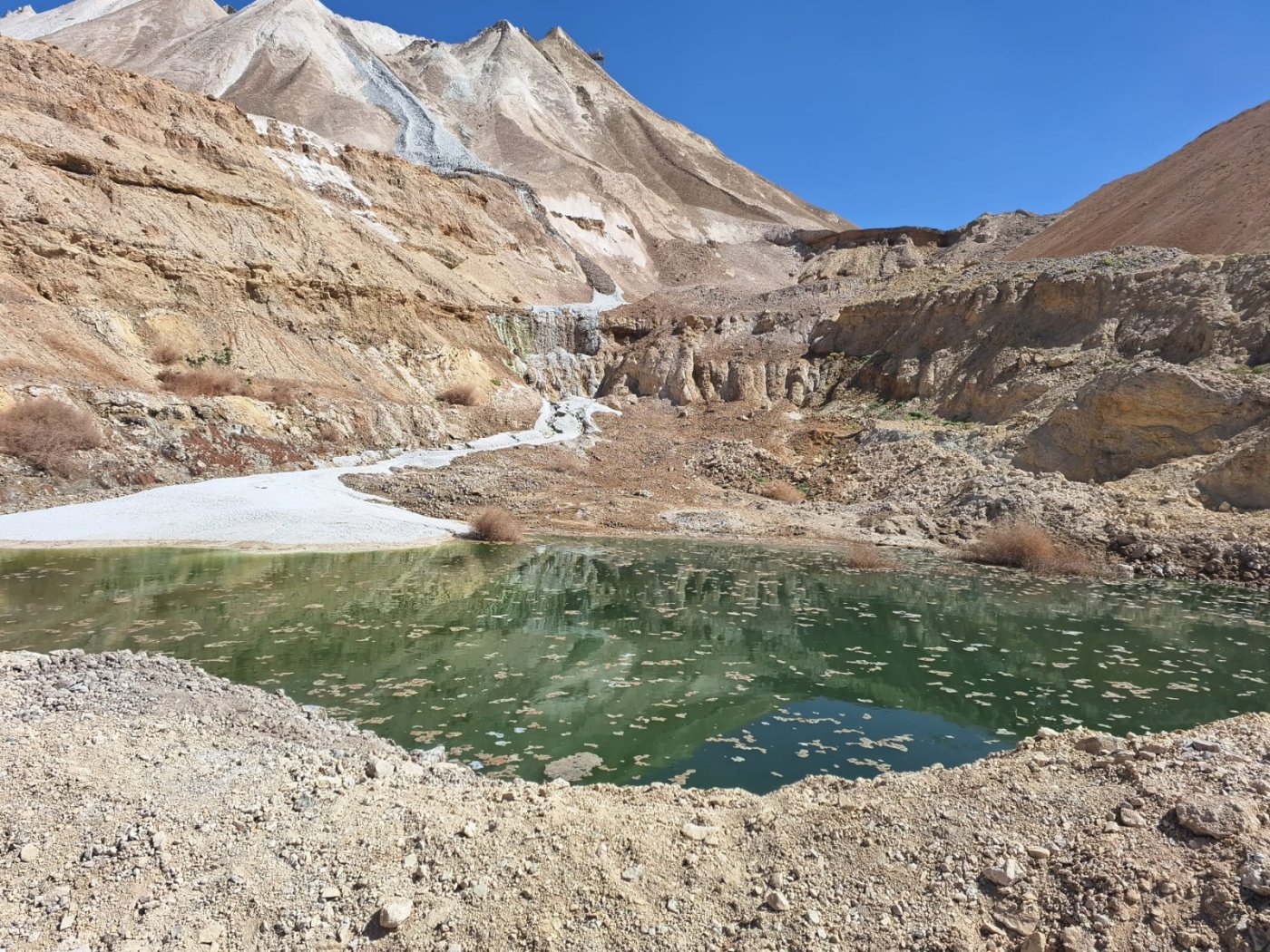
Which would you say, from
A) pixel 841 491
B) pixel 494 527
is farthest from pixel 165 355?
pixel 841 491

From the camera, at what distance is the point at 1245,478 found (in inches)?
711

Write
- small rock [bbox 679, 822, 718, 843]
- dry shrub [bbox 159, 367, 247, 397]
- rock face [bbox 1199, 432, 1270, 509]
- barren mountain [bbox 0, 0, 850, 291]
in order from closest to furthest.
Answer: small rock [bbox 679, 822, 718, 843] → rock face [bbox 1199, 432, 1270, 509] → dry shrub [bbox 159, 367, 247, 397] → barren mountain [bbox 0, 0, 850, 291]

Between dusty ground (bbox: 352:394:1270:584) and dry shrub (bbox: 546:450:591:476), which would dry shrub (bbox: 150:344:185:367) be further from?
dry shrub (bbox: 546:450:591:476)

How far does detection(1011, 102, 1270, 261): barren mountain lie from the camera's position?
33.8m

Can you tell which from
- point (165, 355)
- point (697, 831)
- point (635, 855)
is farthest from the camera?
point (165, 355)

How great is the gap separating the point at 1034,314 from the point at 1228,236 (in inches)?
430

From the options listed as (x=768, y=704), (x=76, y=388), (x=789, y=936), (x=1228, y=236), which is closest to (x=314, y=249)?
(x=76, y=388)

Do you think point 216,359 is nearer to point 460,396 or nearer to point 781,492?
point 460,396

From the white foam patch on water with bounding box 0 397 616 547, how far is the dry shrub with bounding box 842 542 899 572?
10.2 meters

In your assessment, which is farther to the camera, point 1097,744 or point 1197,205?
point 1197,205

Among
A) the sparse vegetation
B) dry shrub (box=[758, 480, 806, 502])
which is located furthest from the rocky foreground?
the sparse vegetation

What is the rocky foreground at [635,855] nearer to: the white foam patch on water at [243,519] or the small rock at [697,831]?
the small rock at [697,831]

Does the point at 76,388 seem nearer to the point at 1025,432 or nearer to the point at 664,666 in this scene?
the point at 664,666

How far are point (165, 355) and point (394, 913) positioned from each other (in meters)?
27.1
